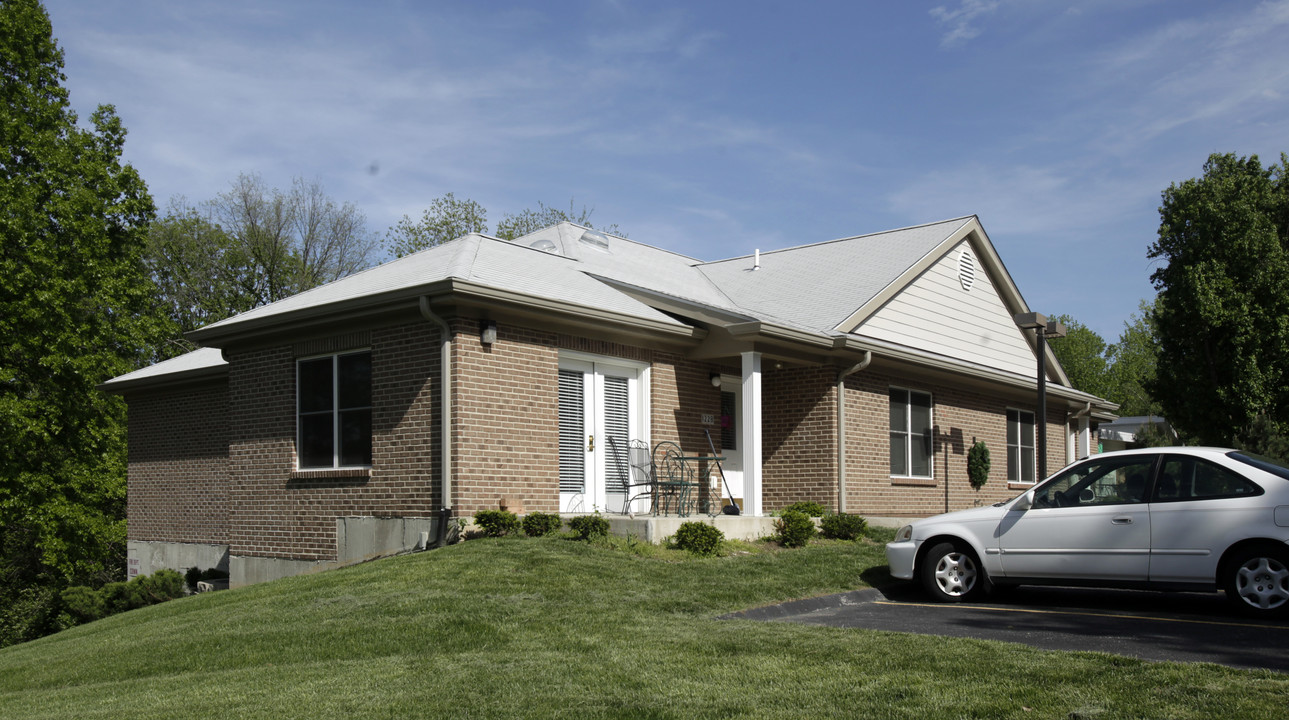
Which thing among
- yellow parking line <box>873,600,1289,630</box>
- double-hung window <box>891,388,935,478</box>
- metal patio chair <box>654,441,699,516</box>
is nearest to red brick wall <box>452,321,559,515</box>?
metal patio chair <box>654,441,699,516</box>

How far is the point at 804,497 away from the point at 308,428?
7.55 metres

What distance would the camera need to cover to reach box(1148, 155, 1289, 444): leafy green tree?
21.4 m

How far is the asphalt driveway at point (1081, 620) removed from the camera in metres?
6.93

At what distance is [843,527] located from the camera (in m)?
14.1

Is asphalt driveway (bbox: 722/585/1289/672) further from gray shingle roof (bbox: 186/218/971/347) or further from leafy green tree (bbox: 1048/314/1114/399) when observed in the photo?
leafy green tree (bbox: 1048/314/1114/399)

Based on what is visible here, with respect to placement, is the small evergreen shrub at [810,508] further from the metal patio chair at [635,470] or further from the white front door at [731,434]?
the metal patio chair at [635,470]

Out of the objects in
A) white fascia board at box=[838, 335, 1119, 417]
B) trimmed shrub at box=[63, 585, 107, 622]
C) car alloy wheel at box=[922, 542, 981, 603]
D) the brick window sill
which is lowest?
trimmed shrub at box=[63, 585, 107, 622]

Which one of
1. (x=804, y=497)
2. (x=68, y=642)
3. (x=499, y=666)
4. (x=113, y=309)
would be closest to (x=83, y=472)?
(x=113, y=309)

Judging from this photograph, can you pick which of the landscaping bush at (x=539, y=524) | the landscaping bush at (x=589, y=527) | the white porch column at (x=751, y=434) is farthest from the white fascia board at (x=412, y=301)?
the landscaping bush at (x=589, y=527)

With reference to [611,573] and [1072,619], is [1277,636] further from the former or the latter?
[611,573]

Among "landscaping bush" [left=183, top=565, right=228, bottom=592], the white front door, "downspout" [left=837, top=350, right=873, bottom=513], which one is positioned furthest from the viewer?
"landscaping bush" [left=183, top=565, right=228, bottom=592]

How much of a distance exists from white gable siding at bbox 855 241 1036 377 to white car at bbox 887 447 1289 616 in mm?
7274

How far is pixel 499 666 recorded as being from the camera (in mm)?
6898

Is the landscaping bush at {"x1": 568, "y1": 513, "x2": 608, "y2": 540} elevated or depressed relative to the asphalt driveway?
elevated
